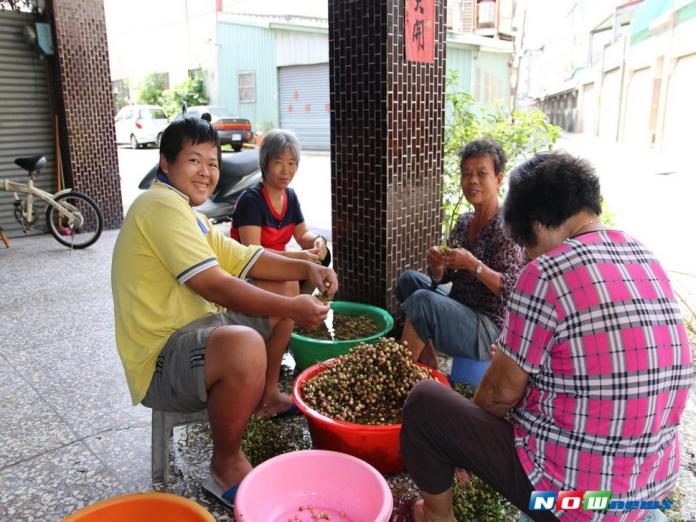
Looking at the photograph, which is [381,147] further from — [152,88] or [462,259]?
[152,88]

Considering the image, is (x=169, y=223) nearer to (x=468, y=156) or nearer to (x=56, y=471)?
(x=56, y=471)

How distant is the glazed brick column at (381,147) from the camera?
3111 millimetres

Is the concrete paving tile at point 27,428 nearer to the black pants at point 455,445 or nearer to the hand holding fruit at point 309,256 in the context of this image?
the hand holding fruit at point 309,256

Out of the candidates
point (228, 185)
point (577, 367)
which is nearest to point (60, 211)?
point (228, 185)

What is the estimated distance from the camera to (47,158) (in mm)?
6676

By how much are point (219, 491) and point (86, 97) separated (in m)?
5.86

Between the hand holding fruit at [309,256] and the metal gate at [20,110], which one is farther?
the metal gate at [20,110]

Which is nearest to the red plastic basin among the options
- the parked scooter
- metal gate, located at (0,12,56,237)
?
the parked scooter

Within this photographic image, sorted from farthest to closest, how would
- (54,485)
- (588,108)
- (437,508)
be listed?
(588,108) < (54,485) < (437,508)

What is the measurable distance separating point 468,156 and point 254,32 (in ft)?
63.2

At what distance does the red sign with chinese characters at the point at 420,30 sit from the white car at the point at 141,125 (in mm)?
18152

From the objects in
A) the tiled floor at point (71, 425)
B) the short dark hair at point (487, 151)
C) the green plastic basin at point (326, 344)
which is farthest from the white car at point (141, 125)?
the short dark hair at point (487, 151)

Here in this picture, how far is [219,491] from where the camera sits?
6.57 feet

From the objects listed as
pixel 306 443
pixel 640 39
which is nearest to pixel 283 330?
pixel 306 443
